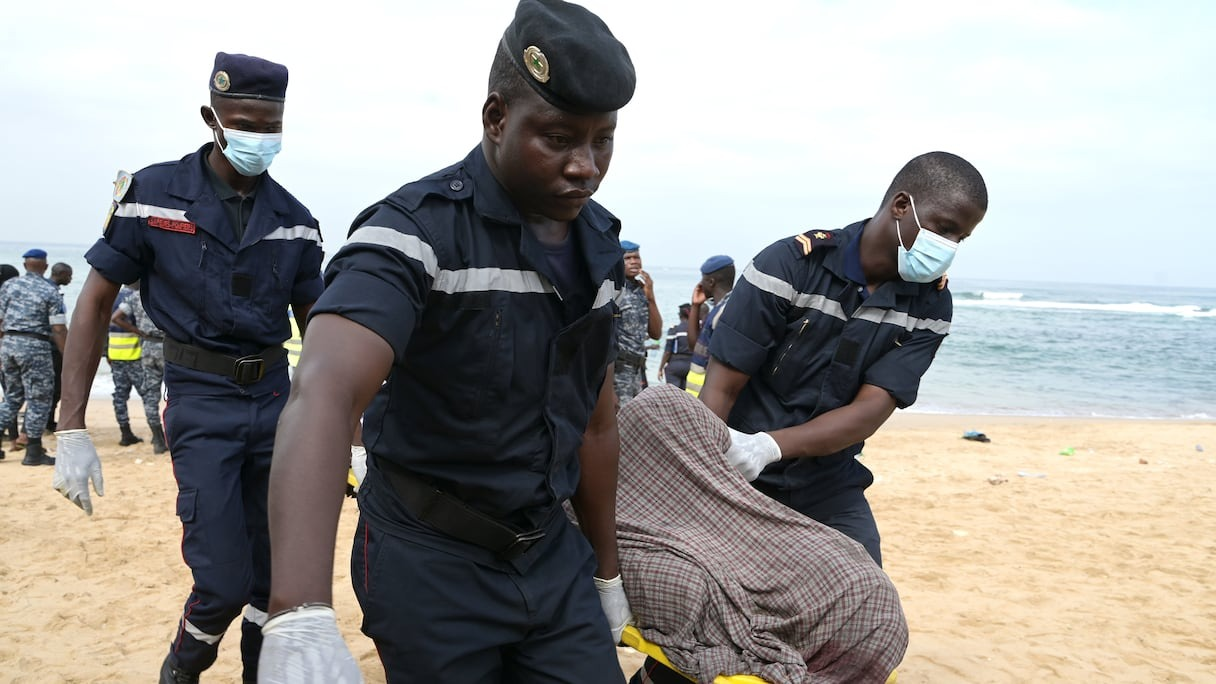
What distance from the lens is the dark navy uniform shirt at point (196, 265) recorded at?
→ 341 cm

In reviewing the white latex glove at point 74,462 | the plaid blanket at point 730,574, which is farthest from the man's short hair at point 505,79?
the white latex glove at point 74,462

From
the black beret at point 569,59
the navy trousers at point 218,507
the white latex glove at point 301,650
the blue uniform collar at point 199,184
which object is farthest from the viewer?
the blue uniform collar at point 199,184

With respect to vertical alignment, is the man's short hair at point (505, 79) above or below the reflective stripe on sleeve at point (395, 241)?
above

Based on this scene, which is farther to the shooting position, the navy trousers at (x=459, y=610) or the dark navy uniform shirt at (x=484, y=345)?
the navy trousers at (x=459, y=610)

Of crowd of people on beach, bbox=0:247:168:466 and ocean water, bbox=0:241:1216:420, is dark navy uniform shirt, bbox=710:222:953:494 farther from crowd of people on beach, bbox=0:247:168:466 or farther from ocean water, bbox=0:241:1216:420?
ocean water, bbox=0:241:1216:420

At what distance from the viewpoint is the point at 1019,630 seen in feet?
17.4

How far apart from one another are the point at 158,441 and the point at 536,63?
965cm

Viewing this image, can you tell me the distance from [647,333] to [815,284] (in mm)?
6119

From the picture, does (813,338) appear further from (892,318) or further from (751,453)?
(751,453)

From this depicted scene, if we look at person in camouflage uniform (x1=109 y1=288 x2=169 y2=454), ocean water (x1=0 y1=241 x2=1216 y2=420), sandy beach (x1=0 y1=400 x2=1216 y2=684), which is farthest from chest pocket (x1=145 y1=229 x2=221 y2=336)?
ocean water (x1=0 y1=241 x2=1216 y2=420)

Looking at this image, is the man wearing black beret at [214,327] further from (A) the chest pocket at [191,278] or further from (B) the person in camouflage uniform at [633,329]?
(B) the person in camouflage uniform at [633,329]

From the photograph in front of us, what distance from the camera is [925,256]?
3338 millimetres

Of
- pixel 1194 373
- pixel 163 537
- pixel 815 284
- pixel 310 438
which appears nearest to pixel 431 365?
pixel 310 438

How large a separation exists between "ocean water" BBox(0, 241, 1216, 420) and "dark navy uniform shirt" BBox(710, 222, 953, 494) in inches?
574
